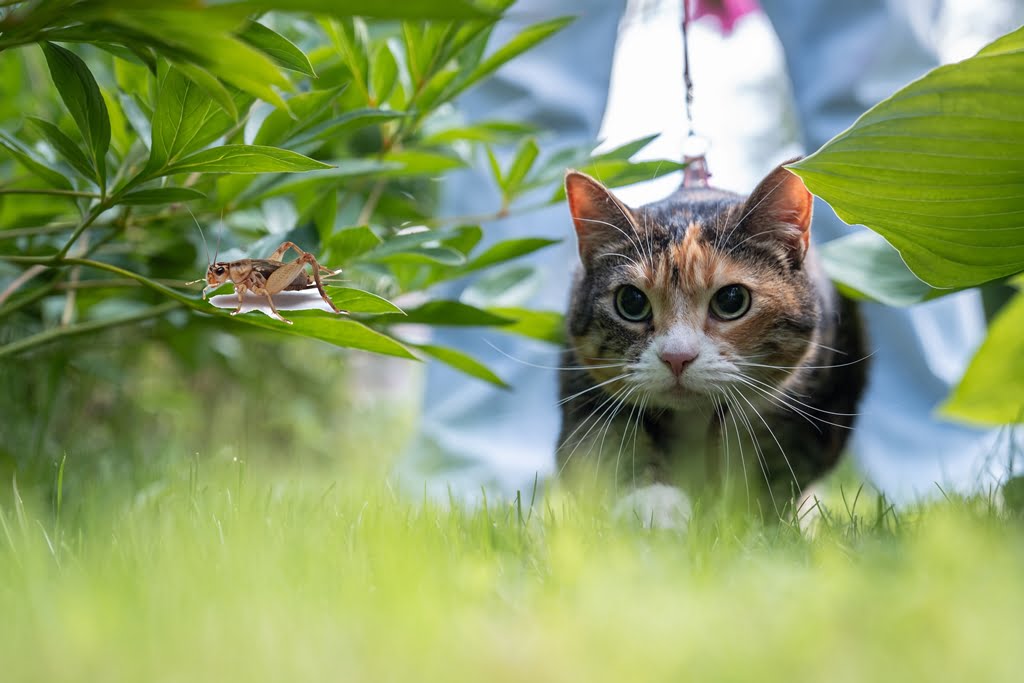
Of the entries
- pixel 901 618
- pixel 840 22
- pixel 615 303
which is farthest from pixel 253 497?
pixel 840 22

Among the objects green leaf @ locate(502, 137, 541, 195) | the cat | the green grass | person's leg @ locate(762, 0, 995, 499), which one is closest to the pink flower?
person's leg @ locate(762, 0, 995, 499)

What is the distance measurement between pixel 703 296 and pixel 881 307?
3.26 ft

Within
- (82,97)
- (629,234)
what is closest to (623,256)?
(629,234)

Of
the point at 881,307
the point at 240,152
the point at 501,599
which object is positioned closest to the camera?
the point at 501,599

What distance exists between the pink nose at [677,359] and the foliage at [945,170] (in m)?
0.30

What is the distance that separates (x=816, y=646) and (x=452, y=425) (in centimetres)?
144

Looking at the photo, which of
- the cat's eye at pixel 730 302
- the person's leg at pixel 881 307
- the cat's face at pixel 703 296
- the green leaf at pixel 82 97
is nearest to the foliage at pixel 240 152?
the green leaf at pixel 82 97

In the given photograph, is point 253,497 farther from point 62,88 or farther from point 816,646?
point 816,646

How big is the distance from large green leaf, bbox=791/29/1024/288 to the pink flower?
1.01m

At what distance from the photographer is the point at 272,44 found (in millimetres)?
700

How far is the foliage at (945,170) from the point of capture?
0.72 m

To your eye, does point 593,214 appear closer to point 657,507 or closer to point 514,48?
point 514,48

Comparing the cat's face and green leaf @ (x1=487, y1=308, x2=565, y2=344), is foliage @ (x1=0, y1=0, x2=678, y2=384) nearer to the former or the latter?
green leaf @ (x1=487, y1=308, x2=565, y2=344)

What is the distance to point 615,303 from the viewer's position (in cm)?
121
